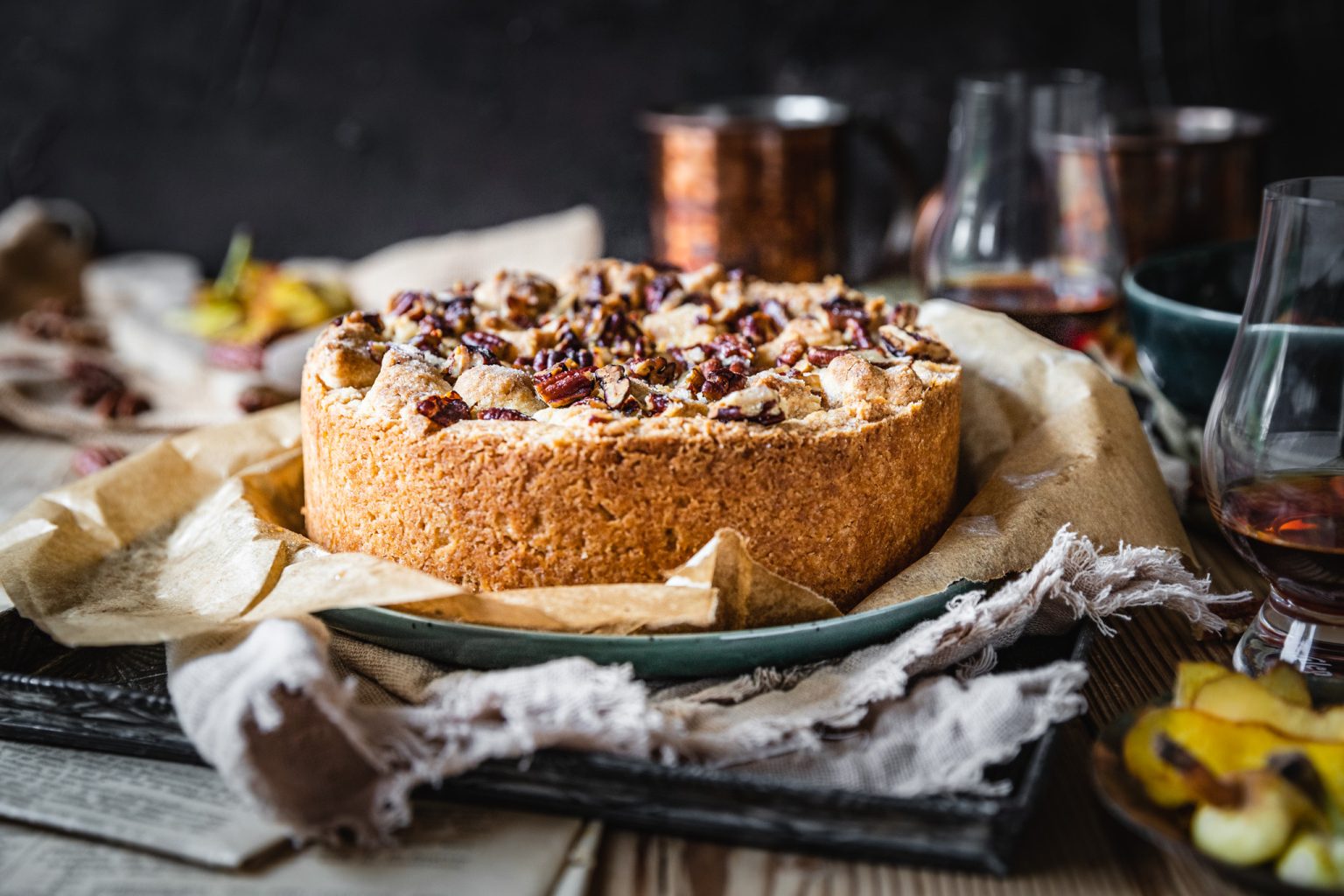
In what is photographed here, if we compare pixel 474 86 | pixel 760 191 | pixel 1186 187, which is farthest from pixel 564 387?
pixel 474 86

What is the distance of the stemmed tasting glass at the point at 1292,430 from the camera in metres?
1.19

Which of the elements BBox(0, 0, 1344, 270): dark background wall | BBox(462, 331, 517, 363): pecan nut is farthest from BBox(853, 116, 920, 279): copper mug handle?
BBox(462, 331, 517, 363): pecan nut

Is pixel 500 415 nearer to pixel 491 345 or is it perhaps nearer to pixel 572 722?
pixel 491 345

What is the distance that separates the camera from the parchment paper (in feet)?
3.92

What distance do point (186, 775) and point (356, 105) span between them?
240cm

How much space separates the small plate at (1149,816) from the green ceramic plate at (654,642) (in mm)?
252

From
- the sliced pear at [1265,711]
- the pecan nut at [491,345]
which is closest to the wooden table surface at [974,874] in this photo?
the sliced pear at [1265,711]

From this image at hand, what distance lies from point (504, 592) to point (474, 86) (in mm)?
2220

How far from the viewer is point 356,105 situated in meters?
3.22

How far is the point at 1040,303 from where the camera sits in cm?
200

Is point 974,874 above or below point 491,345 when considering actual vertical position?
below

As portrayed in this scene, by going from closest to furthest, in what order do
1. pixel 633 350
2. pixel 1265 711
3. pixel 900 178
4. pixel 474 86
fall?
pixel 1265 711
pixel 633 350
pixel 900 178
pixel 474 86

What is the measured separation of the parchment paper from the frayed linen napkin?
7 cm

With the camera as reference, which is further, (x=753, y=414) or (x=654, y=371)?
(x=654, y=371)
